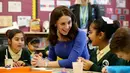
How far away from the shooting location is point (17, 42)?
3.44 metres

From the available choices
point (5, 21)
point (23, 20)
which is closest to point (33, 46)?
point (23, 20)

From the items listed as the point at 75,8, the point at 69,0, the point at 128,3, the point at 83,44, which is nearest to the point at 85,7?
the point at 75,8

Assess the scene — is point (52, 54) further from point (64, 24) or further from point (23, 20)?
point (23, 20)

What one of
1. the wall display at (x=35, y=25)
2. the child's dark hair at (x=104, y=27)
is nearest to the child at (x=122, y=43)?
the child's dark hair at (x=104, y=27)

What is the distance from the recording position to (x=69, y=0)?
6051 mm

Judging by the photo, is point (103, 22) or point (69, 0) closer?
point (103, 22)

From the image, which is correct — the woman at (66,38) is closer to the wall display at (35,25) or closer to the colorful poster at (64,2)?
the wall display at (35,25)

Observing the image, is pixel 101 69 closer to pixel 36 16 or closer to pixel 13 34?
pixel 13 34

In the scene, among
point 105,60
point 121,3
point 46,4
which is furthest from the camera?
point 121,3

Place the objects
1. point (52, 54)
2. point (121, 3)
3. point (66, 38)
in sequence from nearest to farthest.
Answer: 1. point (66, 38)
2. point (52, 54)
3. point (121, 3)

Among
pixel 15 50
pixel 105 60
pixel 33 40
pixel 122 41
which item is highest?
pixel 122 41

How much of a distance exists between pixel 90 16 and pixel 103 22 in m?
2.52

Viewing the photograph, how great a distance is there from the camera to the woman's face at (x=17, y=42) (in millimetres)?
3367

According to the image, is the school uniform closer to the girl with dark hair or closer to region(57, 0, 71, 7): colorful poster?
the girl with dark hair
